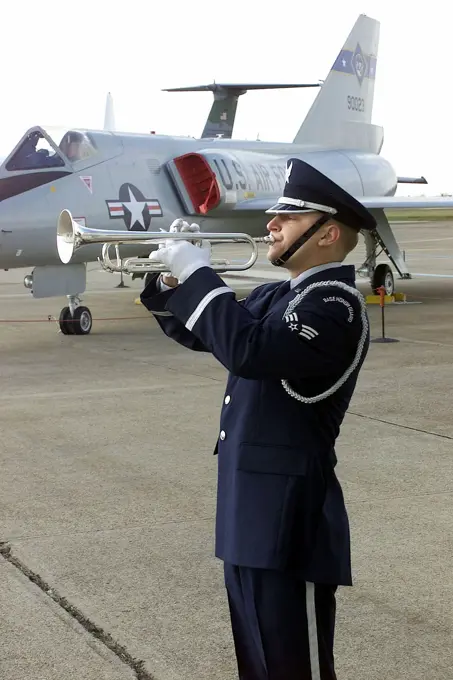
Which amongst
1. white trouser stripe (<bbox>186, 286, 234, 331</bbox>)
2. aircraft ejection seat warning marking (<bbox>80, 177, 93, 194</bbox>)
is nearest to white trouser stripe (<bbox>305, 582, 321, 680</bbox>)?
white trouser stripe (<bbox>186, 286, 234, 331</bbox>)

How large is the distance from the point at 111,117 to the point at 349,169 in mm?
14743

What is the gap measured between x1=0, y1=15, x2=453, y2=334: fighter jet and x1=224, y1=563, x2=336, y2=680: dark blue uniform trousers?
9.10 m

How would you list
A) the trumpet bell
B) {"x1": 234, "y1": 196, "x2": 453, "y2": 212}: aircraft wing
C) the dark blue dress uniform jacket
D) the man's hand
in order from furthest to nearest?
{"x1": 234, "y1": 196, "x2": 453, "y2": 212}: aircraft wing, the trumpet bell, the man's hand, the dark blue dress uniform jacket

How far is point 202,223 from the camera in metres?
16.1

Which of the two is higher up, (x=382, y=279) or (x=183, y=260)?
(x=183, y=260)

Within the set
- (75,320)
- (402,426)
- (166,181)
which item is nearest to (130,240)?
(402,426)

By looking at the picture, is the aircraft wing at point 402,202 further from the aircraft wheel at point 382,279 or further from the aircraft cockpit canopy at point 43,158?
the aircraft cockpit canopy at point 43,158

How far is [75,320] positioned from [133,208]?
1.83m

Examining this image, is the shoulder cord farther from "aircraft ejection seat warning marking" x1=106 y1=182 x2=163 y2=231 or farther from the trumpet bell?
"aircraft ejection seat warning marking" x1=106 y1=182 x2=163 y2=231

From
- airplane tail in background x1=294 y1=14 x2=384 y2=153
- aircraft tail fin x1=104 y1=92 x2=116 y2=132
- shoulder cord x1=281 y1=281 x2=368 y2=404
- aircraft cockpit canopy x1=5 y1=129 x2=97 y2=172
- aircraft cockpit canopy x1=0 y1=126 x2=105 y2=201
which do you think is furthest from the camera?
aircraft tail fin x1=104 y1=92 x2=116 y2=132

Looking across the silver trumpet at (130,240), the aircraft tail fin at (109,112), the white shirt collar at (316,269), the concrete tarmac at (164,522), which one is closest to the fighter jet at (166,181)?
the concrete tarmac at (164,522)

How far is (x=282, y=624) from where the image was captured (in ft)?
9.23

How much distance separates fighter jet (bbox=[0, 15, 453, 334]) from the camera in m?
13.4

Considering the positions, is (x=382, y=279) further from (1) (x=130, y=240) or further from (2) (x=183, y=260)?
(2) (x=183, y=260)
